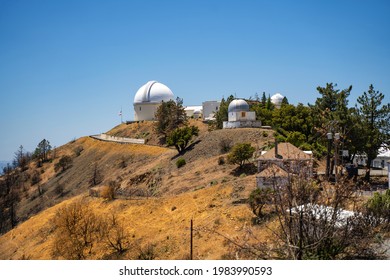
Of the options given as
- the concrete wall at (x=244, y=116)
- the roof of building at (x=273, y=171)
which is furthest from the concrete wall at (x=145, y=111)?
the roof of building at (x=273, y=171)

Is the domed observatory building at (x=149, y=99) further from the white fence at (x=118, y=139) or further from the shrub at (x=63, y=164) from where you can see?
the shrub at (x=63, y=164)

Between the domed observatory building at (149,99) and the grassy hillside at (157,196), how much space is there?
8.71 meters

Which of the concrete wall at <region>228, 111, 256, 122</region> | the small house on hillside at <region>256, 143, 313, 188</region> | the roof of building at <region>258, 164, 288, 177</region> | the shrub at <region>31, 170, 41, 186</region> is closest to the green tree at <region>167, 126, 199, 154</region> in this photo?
the concrete wall at <region>228, 111, 256, 122</region>

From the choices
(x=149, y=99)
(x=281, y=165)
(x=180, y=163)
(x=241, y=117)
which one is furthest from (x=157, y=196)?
(x=149, y=99)

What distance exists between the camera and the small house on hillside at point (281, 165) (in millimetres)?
10594

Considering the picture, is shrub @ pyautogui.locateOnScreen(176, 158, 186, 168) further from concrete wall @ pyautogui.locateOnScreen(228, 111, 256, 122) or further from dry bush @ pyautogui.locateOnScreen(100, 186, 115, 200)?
dry bush @ pyautogui.locateOnScreen(100, 186, 115, 200)

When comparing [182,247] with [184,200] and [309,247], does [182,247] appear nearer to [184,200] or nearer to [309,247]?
[184,200]

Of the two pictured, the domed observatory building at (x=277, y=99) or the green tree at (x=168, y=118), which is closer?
the green tree at (x=168, y=118)

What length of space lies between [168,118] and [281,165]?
30509mm

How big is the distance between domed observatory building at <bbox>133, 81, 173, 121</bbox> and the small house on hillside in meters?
41.0

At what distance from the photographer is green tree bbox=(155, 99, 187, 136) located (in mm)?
54250

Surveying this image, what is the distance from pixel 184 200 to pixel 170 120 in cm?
2972

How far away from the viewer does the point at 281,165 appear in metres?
25.8

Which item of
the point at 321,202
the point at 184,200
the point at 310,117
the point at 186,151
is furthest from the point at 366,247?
the point at 186,151
